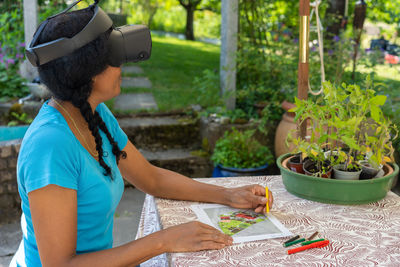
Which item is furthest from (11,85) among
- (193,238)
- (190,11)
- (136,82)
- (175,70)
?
(190,11)

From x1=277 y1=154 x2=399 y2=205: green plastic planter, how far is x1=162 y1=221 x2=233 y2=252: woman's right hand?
0.47 m

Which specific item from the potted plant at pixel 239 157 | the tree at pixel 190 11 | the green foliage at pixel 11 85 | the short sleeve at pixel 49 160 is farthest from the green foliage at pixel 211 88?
the tree at pixel 190 11

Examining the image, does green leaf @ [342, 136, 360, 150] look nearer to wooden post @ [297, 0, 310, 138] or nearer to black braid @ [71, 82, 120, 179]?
wooden post @ [297, 0, 310, 138]

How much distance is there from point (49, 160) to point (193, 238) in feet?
1.65

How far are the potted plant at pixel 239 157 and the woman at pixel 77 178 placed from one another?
2.21 meters

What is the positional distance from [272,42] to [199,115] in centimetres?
126

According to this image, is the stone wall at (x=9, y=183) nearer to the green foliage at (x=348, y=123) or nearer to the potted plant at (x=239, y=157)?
the potted plant at (x=239, y=157)

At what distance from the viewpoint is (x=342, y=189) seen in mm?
1665

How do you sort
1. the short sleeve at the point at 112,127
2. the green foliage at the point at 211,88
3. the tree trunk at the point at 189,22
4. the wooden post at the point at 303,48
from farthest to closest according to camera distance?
the tree trunk at the point at 189,22 → the green foliage at the point at 211,88 → the wooden post at the point at 303,48 → the short sleeve at the point at 112,127

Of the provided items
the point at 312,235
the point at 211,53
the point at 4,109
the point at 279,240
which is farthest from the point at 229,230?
the point at 211,53

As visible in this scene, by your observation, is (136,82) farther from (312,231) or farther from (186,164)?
(312,231)

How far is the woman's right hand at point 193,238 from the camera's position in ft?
4.50

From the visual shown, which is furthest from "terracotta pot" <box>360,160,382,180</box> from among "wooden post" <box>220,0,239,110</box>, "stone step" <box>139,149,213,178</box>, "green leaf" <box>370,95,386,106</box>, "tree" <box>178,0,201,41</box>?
"tree" <box>178,0,201,41</box>

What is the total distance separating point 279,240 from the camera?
56.8 inches
